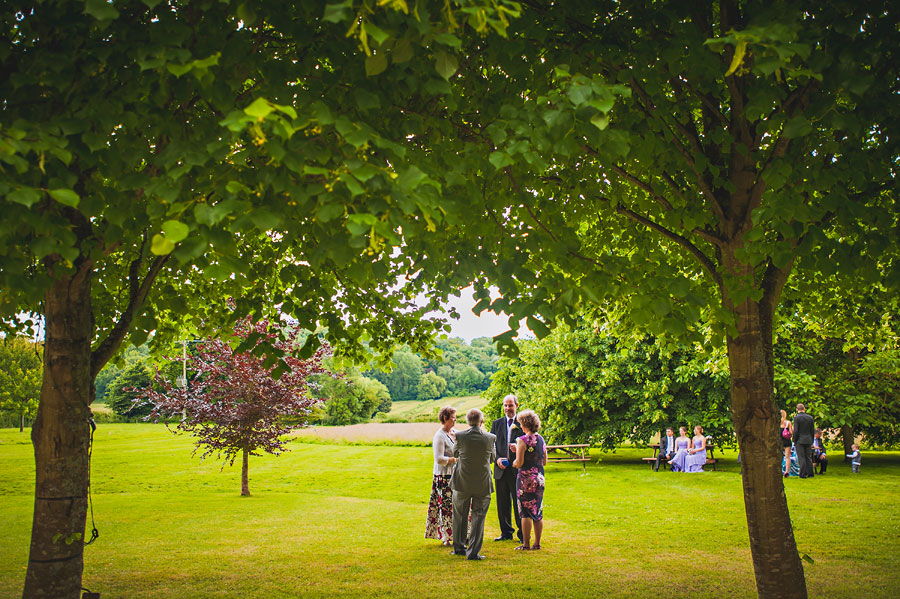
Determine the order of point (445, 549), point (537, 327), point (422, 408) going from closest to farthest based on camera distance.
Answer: point (537, 327) → point (445, 549) → point (422, 408)

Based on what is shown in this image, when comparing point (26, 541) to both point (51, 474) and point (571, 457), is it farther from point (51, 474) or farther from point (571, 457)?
point (571, 457)

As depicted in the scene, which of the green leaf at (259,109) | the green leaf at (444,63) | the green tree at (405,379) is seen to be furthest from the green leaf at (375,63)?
the green tree at (405,379)

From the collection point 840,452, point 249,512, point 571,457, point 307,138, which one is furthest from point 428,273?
point 840,452

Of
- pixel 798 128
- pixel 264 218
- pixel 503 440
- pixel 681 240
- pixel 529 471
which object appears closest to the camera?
pixel 264 218

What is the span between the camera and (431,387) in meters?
79.9

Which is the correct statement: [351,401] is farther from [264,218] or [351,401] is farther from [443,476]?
[264,218]

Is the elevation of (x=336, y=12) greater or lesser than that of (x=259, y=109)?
greater

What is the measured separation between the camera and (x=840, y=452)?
92.2ft

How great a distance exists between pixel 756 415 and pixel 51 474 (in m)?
5.93

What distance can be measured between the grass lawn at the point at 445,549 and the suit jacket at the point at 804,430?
120 cm

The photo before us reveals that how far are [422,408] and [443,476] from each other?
5872 centimetres

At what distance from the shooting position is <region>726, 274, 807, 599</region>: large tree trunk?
534 cm

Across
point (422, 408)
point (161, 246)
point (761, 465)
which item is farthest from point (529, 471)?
point (422, 408)

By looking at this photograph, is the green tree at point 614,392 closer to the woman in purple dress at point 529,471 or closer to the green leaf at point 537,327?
the woman in purple dress at point 529,471
